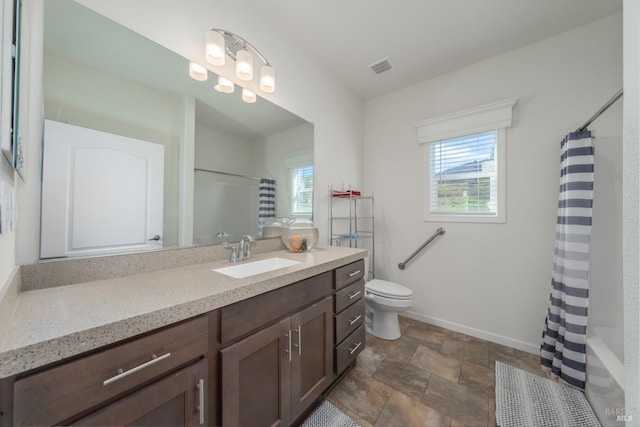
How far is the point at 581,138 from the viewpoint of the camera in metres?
1.53

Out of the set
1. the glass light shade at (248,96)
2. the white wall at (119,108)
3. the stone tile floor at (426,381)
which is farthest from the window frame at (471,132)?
the white wall at (119,108)

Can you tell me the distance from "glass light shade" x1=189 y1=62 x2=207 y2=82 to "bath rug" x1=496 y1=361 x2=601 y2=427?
2585mm

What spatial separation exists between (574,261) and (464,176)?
3.37 feet

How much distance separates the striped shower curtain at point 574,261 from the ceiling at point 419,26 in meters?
0.94

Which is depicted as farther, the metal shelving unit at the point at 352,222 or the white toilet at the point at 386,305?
the metal shelving unit at the point at 352,222

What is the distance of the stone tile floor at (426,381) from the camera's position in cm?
130

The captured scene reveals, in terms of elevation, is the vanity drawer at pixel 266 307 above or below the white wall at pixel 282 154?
below

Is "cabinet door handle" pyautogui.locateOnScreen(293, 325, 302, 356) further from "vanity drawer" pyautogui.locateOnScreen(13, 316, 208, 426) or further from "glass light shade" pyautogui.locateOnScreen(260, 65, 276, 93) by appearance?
"glass light shade" pyautogui.locateOnScreen(260, 65, 276, 93)

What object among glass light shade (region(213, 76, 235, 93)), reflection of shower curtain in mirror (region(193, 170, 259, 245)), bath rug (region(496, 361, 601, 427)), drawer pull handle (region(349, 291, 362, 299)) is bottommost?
bath rug (region(496, 361, 601, 427))

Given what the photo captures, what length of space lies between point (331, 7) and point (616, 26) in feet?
6.72

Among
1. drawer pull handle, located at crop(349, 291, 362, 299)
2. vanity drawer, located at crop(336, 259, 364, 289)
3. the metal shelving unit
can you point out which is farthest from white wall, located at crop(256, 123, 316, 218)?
drawer pull handle, located at crop(349, 291, 362, 299)

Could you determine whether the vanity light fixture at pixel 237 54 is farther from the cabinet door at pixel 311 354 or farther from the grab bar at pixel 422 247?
the grab bar at pixel 422 247

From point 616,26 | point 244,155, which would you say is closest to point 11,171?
point 244,155

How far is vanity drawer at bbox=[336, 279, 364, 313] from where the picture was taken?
1.44 meters
